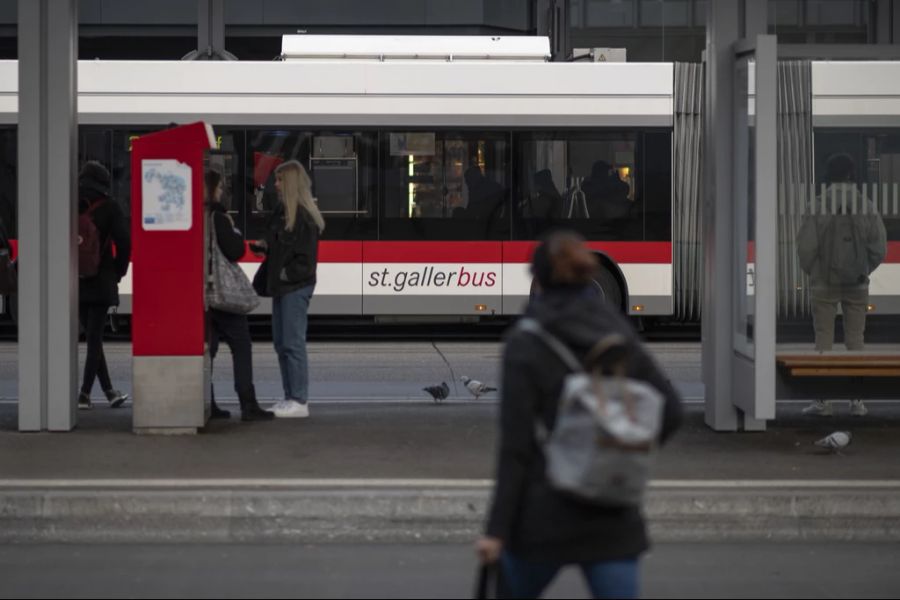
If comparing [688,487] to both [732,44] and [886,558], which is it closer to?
[886,558]

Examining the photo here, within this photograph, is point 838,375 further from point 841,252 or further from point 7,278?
point 7,278

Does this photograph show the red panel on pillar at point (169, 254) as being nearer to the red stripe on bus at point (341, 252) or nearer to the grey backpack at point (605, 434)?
the grey backpack at point (605, 434)

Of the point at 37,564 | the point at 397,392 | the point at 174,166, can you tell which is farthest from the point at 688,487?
the point at 397,392

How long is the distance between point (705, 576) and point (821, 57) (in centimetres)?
448

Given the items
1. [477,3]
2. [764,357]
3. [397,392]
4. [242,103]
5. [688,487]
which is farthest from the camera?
[477,3]

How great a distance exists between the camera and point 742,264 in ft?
32.8

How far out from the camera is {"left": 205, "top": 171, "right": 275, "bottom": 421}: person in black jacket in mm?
10250

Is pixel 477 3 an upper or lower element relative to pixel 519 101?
upper

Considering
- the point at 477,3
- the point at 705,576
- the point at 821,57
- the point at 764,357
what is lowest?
the point at 705,576

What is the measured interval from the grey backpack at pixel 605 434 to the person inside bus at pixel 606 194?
14.9 meters

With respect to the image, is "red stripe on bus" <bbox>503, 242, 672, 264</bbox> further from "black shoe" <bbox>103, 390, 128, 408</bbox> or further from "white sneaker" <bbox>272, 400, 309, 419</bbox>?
"white sneaker" <bbox>272, 400, 309, 419</bbox>

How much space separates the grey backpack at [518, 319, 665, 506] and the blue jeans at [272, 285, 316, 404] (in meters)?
6.53

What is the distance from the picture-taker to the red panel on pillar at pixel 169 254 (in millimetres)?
9773

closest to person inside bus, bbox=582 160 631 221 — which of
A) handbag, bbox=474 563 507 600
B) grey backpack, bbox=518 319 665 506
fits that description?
handbag, bbox=474 563 507 600
